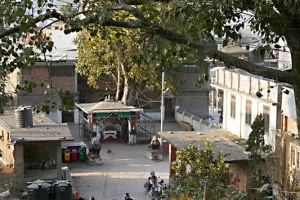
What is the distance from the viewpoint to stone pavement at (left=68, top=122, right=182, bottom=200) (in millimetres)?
23141

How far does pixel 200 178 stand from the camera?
1697 centimetres

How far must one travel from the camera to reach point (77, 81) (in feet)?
134

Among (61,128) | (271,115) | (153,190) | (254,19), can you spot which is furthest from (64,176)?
(254,19)

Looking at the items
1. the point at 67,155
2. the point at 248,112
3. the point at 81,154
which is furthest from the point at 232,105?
the point at 67,155

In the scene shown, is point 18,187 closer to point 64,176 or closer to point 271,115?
point 64,176

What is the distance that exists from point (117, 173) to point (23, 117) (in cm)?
474

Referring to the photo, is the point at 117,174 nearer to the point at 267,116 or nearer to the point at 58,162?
the point at 58,162

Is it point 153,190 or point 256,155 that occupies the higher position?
point 256,155

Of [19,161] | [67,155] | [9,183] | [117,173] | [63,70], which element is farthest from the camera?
[63,70]

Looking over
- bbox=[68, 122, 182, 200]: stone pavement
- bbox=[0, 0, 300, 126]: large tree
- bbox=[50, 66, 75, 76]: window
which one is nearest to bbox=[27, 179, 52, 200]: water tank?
bbox=[68, 122, 182, 200]: stone pavement

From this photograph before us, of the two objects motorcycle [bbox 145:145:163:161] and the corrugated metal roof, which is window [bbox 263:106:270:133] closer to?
motorcycle [bbox 145:145:163:161]

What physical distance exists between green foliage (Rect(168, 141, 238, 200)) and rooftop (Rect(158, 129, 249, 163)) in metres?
2.86

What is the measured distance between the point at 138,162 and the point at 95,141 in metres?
2.86

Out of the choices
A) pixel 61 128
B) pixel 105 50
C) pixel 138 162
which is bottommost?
pixel 138 162
